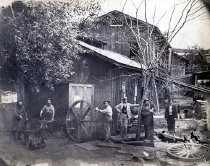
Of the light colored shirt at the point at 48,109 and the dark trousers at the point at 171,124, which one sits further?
the dark trousers at the point at 171,124

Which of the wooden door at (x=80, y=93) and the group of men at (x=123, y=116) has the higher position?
the wooden door at (x=80, y=93)

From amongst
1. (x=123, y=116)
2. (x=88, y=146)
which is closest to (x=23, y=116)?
(x=88, y=146)

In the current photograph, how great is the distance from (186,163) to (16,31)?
2022 mm

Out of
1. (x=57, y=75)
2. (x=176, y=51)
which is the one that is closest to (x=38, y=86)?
(x=57, y=75)

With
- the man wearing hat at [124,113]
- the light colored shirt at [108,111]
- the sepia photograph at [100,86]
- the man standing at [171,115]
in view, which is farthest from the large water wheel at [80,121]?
the man standing at [171,115]

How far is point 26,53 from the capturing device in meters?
2.72

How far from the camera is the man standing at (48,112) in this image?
2.66 meters

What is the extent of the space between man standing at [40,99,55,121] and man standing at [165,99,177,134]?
1085 mm

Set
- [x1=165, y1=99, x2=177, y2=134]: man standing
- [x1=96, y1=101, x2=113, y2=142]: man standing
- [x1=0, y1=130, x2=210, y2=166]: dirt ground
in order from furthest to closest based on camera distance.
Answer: [x1=165, y1=99, x2=177, y2=134]: man standing, [x1=96, y1=101, x2=113, y2=142]: man standing, [x1=0, y1=130, x2=210, y2=166]: dirt ground

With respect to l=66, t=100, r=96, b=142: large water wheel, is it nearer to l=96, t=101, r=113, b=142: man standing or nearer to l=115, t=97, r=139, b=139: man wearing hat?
l=96, t=101, r=113, b=142: man standing

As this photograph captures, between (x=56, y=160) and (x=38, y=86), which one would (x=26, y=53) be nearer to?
(x=38, y=86)

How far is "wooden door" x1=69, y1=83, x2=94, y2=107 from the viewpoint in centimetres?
271

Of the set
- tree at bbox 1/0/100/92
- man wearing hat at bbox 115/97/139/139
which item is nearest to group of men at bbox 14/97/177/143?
man wearing hat at bbox 115/97/139/139

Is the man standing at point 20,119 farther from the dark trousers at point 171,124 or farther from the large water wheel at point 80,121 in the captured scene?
the dark trousers at point 171,124
